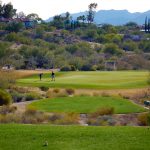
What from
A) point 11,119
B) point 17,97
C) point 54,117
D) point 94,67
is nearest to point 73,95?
point 17,97

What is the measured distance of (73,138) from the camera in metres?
14.9

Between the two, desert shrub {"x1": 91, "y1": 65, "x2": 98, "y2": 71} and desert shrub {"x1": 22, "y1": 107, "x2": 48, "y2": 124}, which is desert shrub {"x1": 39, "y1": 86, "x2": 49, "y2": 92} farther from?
desert shrub {"x1": 91, "y1": 65, "x2": 98, "y2": 71}

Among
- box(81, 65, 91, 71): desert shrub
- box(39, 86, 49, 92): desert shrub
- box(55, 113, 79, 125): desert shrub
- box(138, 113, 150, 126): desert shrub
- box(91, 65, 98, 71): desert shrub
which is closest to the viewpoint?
box(55, 113, 79, 125): desert shrub

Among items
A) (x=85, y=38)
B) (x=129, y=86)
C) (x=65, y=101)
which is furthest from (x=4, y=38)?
(x=65, y=101)

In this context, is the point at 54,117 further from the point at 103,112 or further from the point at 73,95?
the point at 73,95

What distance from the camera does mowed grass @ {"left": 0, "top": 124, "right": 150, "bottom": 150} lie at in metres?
14.1

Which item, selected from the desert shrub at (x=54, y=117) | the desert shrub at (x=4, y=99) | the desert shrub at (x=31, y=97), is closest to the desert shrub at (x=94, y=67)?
the desert shrub at (x=31, y=97)

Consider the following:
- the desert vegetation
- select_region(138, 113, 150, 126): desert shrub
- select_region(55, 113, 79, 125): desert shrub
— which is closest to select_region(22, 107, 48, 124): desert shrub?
the desert vegetation

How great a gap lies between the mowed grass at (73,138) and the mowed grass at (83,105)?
33.6 ft

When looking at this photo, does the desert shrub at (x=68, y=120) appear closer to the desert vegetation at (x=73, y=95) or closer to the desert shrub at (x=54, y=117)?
the desert vegetation at (x=73, y=95)

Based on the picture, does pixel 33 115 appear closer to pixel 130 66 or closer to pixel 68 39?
pixel 130 66

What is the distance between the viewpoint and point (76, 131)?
15.7 m

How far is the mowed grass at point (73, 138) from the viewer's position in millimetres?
14070

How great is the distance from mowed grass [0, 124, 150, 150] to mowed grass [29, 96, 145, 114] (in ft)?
33.6
